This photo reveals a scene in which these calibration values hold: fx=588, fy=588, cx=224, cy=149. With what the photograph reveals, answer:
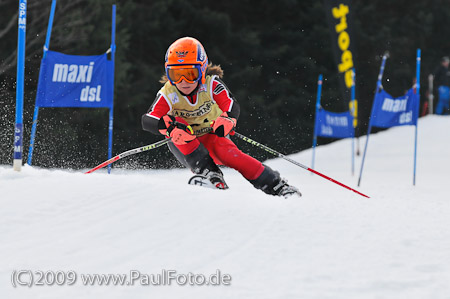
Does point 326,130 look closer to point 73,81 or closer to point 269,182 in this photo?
point 73,81

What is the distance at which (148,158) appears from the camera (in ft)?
45.1

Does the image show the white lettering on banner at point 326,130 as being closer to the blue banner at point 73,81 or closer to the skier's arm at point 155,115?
the blue banner at point 73,81

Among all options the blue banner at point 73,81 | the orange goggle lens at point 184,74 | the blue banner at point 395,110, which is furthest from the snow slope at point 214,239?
the blue banner at point 395,110

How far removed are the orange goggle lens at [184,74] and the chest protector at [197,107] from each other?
0.50 feet

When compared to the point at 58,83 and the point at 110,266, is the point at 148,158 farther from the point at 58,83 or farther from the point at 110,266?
the point at 110,266

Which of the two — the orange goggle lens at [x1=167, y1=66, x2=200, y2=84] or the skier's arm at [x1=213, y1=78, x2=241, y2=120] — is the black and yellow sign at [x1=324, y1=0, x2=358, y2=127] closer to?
the skier's arm at [x1=213, y1=78, x2=241, y2=120]

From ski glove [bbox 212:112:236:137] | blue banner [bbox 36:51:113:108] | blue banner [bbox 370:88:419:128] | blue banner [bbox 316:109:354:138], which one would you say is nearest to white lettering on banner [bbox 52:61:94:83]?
blue banner [bbox 36:51:113:108]

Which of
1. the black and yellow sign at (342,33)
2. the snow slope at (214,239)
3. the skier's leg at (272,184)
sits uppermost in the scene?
the black and yellow sign at (342,33)

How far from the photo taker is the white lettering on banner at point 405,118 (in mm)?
7895

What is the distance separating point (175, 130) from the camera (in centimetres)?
470

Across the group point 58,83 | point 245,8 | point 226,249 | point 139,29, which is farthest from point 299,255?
point 245,8

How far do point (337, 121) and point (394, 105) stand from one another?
1826mm

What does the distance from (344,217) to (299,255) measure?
3.71ft

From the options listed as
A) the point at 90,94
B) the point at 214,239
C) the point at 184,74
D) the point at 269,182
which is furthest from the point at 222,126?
the point at 90,94
